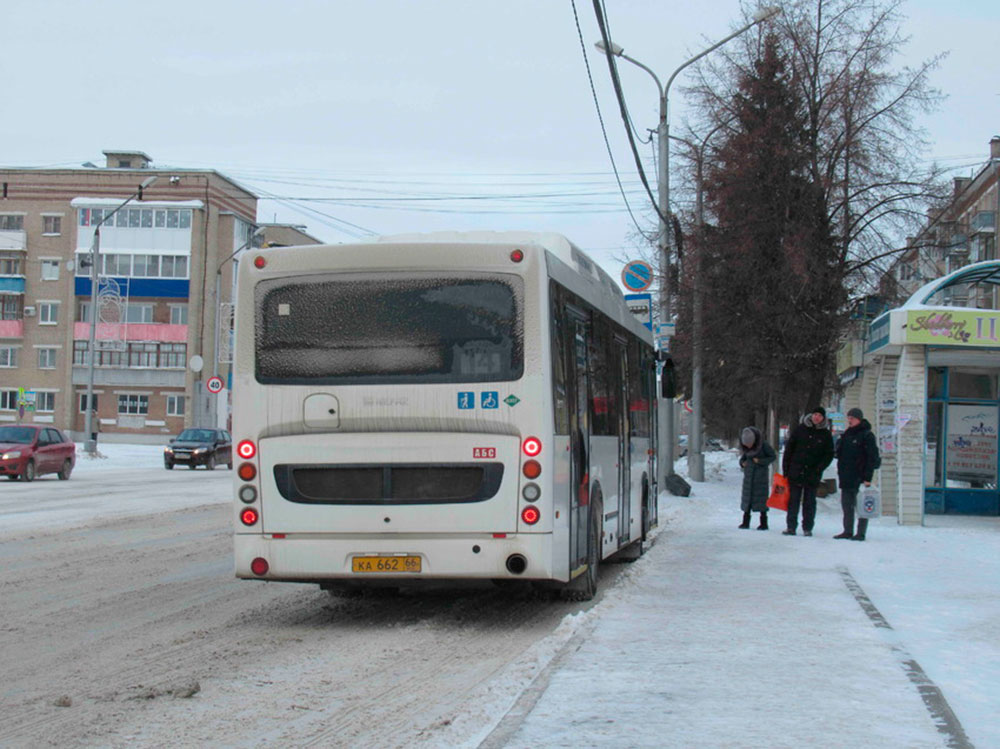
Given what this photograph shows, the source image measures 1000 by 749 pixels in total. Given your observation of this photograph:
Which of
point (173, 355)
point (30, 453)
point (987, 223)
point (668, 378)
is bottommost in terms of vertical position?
point (30, 453)

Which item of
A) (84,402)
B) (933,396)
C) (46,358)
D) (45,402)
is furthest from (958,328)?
(46,358)

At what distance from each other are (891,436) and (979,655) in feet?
43.8

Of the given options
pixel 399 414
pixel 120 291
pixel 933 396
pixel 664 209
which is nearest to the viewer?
pixel 399 414

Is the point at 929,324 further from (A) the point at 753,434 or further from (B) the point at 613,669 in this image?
(B) the point at 613,669

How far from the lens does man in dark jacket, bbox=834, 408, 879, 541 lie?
1692 cm

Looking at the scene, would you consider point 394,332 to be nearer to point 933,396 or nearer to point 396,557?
point 396,557

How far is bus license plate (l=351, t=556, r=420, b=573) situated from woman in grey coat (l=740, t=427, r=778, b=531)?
34.5 feet

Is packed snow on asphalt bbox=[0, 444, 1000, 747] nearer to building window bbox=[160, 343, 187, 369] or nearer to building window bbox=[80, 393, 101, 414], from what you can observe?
building window bbox=[160, 343, 187, 369]

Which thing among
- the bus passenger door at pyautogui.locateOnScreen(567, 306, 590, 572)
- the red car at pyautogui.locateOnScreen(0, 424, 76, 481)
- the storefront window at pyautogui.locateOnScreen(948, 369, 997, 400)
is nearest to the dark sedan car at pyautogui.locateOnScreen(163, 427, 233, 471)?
the red car at pyautogui.locateOnScreen(0, 424, 76, 481)

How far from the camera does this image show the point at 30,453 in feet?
108

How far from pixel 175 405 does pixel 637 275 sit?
5941 cm

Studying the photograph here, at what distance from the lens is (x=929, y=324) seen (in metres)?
19.4

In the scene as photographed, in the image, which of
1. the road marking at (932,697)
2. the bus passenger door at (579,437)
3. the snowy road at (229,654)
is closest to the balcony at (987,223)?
the snowy road at (229,654)

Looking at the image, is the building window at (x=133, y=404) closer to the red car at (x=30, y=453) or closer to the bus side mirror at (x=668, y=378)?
the red car at (x=30, y=453)
